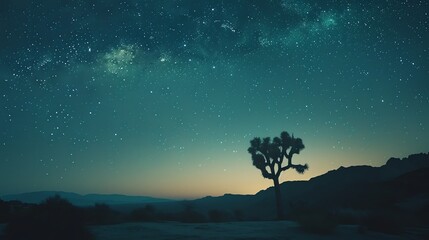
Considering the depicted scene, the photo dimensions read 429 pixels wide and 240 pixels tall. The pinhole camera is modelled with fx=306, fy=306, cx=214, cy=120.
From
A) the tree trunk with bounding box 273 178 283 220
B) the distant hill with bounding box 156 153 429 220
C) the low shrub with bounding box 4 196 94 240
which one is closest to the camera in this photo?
the low shrub with bounding box 4 196 94 240

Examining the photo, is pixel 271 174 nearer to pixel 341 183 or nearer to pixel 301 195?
pixel 301 195

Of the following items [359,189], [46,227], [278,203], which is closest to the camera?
[46,227]

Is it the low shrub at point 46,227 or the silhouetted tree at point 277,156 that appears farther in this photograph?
the silhouetted tree at point 277,156

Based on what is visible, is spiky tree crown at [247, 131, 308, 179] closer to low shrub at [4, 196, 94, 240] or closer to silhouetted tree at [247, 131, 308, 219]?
silhouetted tree at [247, 131, 308, 219]

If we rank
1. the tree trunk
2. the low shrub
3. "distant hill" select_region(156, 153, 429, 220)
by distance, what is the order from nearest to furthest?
1. the low shrub
2. the tree trunk
3. "distant hill" select_region(156, 153, 429, 220)

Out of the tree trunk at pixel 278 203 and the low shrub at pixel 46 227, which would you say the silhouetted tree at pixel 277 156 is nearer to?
the tree trunk at pixel 278 203

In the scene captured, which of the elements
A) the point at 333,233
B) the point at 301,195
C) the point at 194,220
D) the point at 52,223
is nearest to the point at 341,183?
the point at 301,195

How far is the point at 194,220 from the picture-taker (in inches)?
702

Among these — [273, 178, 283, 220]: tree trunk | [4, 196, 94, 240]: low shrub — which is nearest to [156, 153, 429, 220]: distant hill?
[273, 178, 283, 220]: tree trunk

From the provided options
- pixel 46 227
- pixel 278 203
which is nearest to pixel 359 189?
pixel 278 203

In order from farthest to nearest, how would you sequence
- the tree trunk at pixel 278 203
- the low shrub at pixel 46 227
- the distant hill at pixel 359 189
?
the distant hill at pixel 359 189
the tree trunk at pixel 278 203
the low shrub at pixel 46 227

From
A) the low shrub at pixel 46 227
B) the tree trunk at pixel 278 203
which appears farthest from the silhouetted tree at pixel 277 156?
the low shrub at pixel 46 227

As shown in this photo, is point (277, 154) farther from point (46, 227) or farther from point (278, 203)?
Result: point (46, 227)

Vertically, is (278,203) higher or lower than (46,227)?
lower
